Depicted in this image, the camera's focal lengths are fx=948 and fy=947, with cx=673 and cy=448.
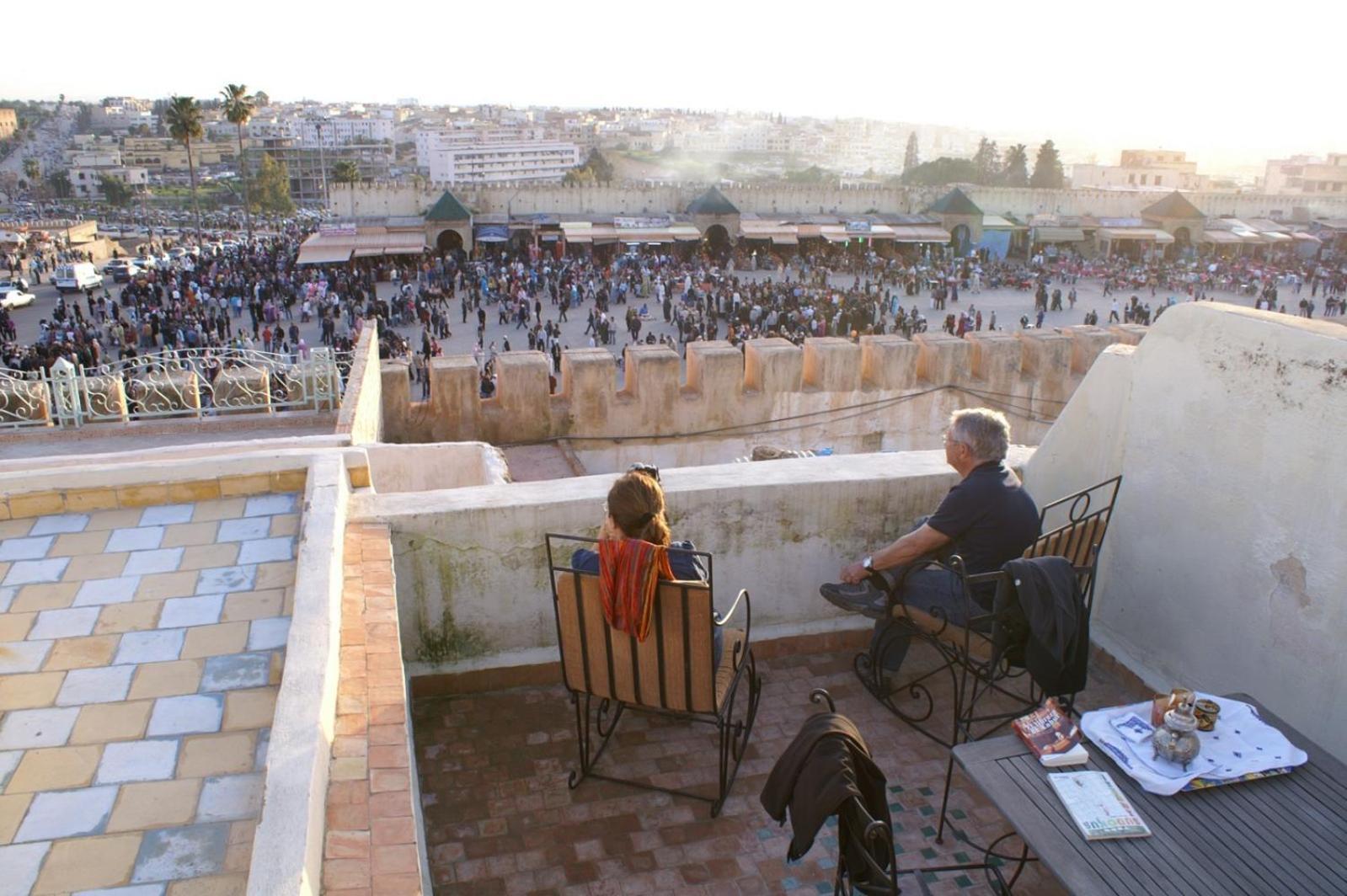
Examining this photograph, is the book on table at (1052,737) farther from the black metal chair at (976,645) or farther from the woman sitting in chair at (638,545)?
the woman sitting in chair at (638,545)

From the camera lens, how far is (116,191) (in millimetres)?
87812

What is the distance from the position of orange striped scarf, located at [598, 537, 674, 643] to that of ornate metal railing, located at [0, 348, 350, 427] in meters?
7.29

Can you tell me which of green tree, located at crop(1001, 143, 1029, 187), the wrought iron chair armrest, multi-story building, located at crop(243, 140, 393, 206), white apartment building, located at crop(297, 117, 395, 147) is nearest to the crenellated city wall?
the wrought iron chair armrest

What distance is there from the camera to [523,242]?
33.0 metres

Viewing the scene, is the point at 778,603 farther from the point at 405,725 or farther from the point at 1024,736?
the point at 405,725

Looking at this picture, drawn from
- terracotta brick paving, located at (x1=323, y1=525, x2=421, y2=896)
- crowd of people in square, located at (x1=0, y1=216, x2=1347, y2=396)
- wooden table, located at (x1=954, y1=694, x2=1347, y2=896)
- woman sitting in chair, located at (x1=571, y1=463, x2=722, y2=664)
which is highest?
woman sitting in chair, located at (x1=571, y1=463, x2=722, y2=664)

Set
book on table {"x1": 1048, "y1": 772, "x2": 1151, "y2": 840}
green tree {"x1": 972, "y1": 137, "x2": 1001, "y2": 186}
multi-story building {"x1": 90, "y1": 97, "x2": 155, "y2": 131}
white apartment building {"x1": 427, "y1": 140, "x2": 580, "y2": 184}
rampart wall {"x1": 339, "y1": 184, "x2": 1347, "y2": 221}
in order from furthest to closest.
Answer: multi-story building {"x1": 90, "y1": 97, "x2": 155, "y2": 131} < white apartment building {"x1": 427, "y1": 140, "x2": 580, "y2": 184} < green tree {"x1": 972, "y1": 137, "x2": 1001, "y2": 186} < rampart wall {"x1": 339, "y1": 184, "x2": 1347, "y2": 221} < book on table {"x1": 1048, "y1": 772, "x2": 1151, "y2": 840}

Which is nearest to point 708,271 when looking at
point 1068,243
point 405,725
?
point 1068,243

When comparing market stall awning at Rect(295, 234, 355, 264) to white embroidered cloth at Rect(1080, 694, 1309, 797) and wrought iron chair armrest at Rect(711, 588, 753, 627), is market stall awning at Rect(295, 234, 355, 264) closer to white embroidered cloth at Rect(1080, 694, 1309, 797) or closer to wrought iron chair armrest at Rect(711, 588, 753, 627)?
wrought iron chair armrest at Rect(711, 588, 753, 627)

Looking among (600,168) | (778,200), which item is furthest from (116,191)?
(778,200)

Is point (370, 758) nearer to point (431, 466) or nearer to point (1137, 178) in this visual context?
point (431, 466)

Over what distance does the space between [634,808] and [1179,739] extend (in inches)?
64.1

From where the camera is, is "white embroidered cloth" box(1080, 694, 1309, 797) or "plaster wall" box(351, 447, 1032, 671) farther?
"plaster wall" box(351, 447, 1032, 671)

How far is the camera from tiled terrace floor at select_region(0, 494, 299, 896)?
190 centimetres
